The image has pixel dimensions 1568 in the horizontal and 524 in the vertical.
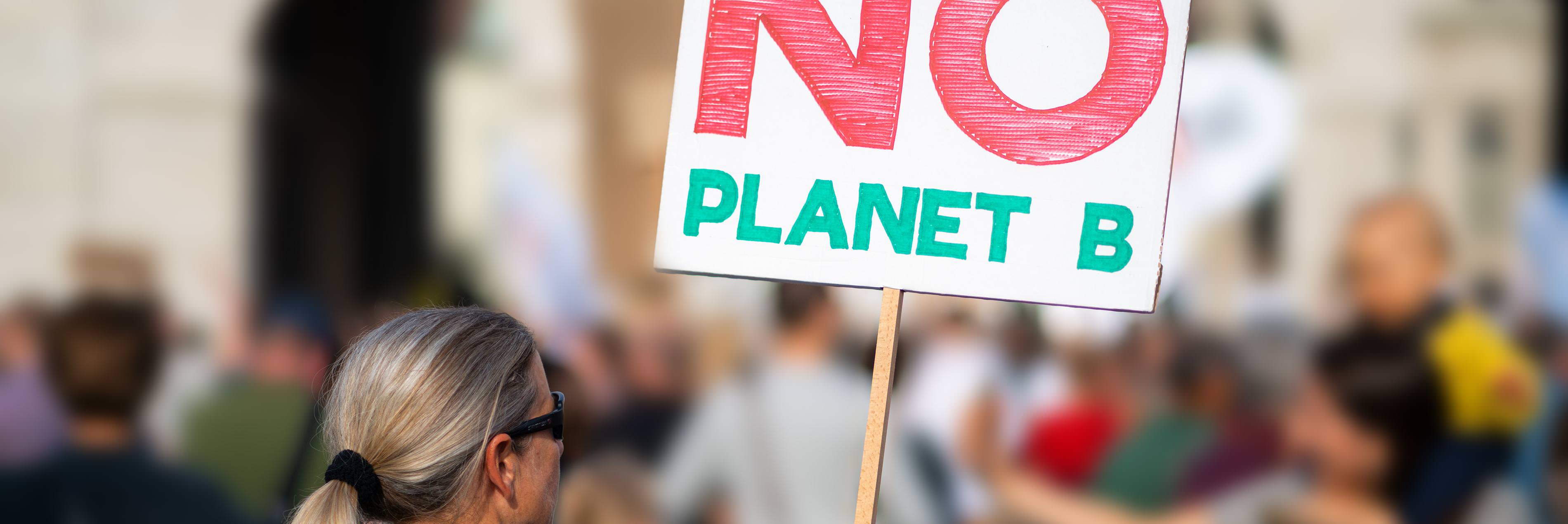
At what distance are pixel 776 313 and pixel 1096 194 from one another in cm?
275

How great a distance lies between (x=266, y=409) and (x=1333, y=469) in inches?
148

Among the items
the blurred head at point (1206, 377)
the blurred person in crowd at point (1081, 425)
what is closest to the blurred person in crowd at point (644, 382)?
the blurred person in crowd at point (1081, 425)

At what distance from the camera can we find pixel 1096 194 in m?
1.78

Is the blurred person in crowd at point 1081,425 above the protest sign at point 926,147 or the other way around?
the other way around

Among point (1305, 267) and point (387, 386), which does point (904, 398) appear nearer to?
point (1305, 267)

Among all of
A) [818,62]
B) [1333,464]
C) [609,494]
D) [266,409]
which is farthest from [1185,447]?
[266,409]

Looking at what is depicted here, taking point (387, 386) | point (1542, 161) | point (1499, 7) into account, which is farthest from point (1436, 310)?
point (387, 386)

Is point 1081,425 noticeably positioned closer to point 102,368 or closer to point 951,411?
point 951,411

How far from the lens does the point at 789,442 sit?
4305 millimetres

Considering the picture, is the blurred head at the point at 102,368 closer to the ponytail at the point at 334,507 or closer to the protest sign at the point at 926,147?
the protest sign at the point at 926,147

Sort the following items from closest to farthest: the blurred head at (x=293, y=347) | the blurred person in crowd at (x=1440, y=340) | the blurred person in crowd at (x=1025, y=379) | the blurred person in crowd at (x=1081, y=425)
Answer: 1. the blurred person in crowd at (x=1440, y=340)
2. the blurred person in crowd at (x=1081, y=425)
3. the blurred person in crowd at (x=1025, y=379)
4. the blurred head at (x=293, y=347)

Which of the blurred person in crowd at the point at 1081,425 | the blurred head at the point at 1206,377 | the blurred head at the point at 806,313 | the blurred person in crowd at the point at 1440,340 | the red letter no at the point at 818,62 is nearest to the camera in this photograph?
the red letter no at the point at 818,62

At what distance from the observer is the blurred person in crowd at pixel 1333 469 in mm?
3408

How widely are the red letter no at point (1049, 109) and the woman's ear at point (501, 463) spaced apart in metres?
0.77
